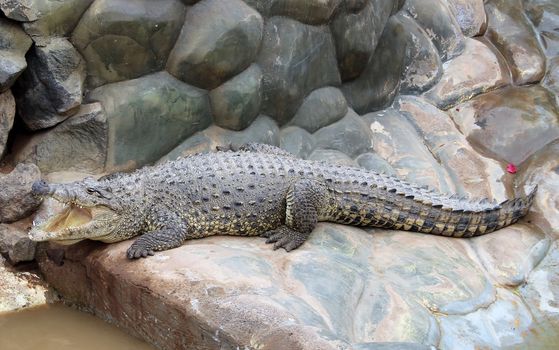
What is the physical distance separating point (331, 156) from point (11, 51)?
2725 millimetres

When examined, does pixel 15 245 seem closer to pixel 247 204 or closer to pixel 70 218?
pixel 70 218

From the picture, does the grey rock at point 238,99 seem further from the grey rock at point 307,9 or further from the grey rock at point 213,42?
the grey rock at point 307,9

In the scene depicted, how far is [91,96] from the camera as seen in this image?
4.83 metres

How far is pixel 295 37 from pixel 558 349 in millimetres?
3064

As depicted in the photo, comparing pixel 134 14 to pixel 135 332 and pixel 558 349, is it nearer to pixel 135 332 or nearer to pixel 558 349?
pixel 135 332

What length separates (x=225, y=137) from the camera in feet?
17.9

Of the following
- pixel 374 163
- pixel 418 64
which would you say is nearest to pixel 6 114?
pixel 374 163

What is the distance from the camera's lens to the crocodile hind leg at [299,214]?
4.64 m

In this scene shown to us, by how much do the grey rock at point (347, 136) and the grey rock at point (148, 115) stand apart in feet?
3.95

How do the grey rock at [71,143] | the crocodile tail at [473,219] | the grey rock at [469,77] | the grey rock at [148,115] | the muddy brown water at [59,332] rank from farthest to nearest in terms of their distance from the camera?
the grey rock at [469,77]
the crocodile tail at [473,219]
the grey rock at [148,115]
the grey rock at [71,143]
the muddy brown water at [59,332]

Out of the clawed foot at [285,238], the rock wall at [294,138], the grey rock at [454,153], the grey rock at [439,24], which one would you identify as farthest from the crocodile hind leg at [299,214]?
the grey rock at [439,24]

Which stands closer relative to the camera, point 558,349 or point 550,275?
point 558,349

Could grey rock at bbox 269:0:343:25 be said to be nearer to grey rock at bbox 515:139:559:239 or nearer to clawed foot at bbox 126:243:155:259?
grey rock at bbox 515:139:559:239

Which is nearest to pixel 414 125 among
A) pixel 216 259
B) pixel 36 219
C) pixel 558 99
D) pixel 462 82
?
pixel 462 82
